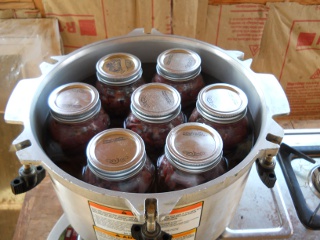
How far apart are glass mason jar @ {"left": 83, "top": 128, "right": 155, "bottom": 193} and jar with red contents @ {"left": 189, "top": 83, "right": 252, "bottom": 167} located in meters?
0.12

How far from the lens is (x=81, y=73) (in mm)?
654

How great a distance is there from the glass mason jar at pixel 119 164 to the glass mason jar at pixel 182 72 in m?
0.15

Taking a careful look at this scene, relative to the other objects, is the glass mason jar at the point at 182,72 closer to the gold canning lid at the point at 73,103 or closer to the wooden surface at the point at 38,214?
the gold canning lid at the point at 73,103

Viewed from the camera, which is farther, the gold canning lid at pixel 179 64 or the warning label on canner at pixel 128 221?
the gold canning lid at pixel 179 64

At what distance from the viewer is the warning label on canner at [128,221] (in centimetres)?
44

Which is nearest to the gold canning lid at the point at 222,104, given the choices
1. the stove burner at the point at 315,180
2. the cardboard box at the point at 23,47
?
the stove burner at the point at 315,180

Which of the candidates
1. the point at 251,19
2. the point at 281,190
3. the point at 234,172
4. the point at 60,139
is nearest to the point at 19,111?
the point at 60,139

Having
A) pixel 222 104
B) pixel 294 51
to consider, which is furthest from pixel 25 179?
pixel 294 51

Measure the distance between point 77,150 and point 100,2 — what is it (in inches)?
24.8

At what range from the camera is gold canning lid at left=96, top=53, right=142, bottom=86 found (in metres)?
0.58

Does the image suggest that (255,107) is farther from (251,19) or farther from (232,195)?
(251,19)

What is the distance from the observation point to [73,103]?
544 mm

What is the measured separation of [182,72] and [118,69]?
0.36ft

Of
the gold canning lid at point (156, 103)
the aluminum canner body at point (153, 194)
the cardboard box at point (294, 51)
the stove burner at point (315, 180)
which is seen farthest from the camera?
the cardboard box at point (294, 51)
